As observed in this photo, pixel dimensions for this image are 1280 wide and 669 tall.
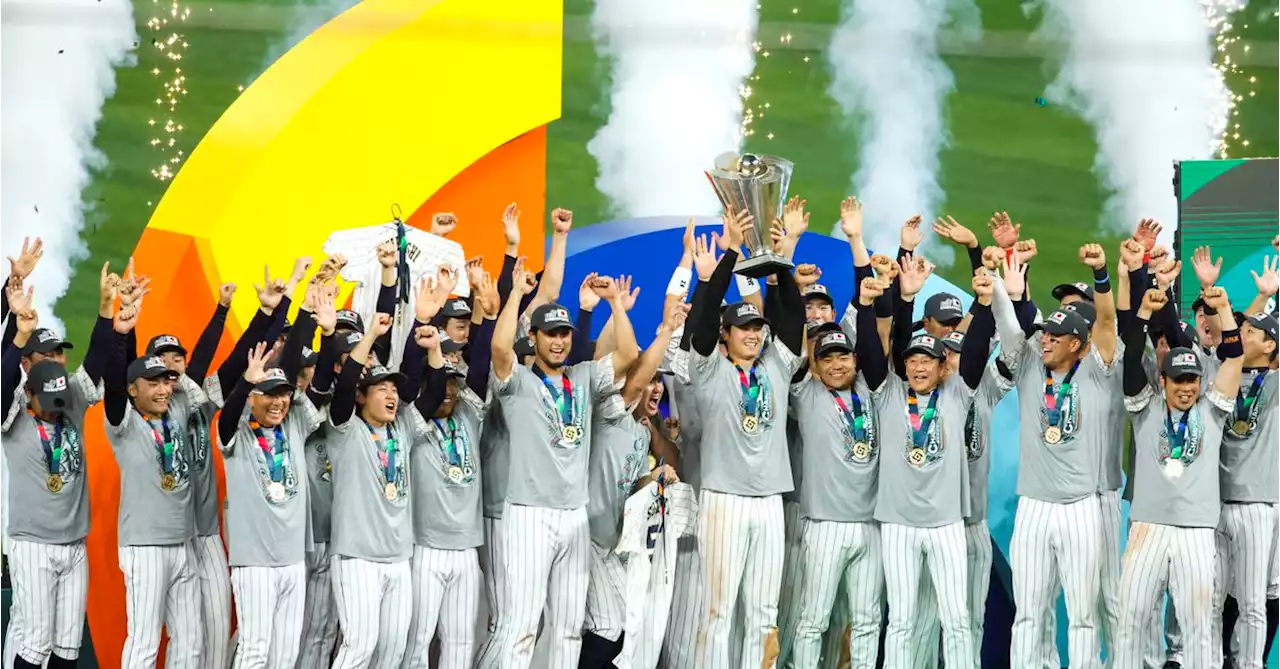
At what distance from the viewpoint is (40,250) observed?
671 centimetres

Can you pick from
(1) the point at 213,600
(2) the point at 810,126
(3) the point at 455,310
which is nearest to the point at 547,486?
(3) the point at 455,310

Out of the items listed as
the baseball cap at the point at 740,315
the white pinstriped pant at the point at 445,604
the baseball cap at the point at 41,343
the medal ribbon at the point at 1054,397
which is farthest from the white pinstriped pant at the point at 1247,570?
the baseball cap at the point at 41,343

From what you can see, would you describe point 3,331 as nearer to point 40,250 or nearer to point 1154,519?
point 40,250

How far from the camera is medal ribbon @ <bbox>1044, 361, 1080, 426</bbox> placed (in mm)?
6512

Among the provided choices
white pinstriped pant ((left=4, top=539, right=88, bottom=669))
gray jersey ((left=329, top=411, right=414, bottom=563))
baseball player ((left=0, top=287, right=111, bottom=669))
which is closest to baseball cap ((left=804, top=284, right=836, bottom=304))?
gray jersey ((left=329, top=411, right=414, bottom=563))

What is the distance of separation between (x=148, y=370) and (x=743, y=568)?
2688 mm

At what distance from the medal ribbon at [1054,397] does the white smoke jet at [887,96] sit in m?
1.77

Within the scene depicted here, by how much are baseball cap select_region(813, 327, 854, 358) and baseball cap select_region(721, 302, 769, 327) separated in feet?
0.88

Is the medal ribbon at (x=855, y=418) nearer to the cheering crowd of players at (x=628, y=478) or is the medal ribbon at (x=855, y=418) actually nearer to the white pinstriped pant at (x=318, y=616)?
the cheering crowd of players at (x=628, y=478)

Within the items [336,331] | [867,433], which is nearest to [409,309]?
[336,331]

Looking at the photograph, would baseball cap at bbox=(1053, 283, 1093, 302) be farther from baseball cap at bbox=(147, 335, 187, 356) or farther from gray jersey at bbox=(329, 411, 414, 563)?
baseball cap at bbox=(147, 335, 187, 356)

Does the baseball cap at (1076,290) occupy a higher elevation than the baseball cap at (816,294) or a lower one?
higher

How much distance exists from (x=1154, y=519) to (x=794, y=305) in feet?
6.01

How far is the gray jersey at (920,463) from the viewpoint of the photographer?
251 inches
